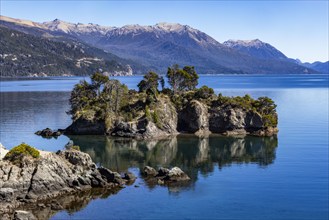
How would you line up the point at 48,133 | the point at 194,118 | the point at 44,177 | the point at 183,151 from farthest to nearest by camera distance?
the point at 194,118 → the point at 48,133 → the point at 183,151 → the point at 44,177

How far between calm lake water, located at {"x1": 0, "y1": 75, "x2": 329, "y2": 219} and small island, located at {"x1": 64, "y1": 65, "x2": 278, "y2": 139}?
6053 millimetres

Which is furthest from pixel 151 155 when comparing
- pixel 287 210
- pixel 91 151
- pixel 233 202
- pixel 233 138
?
pixel 287 210

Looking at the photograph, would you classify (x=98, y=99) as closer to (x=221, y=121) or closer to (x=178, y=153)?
(x=221, y=121)

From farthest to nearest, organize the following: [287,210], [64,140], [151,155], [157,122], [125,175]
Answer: [157,122] < [64,140] < [151,155] < [125,175] < [287,210]

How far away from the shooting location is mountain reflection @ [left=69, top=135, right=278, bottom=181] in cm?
10075

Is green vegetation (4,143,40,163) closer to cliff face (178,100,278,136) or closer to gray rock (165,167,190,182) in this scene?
gray rock (165,167,190,182)

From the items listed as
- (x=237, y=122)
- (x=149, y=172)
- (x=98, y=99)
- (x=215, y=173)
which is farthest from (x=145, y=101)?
(x=149, y=172)

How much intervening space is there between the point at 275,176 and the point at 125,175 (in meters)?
30.4

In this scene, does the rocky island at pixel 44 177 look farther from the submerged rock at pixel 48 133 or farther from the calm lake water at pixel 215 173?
the submerged rock at pixel 48 133

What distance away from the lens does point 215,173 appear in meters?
92.3

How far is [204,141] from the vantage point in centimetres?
12719

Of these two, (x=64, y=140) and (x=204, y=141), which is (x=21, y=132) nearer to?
(x=64, y=140)

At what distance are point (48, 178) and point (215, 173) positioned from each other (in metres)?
35.6

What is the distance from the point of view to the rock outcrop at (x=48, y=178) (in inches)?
2746
